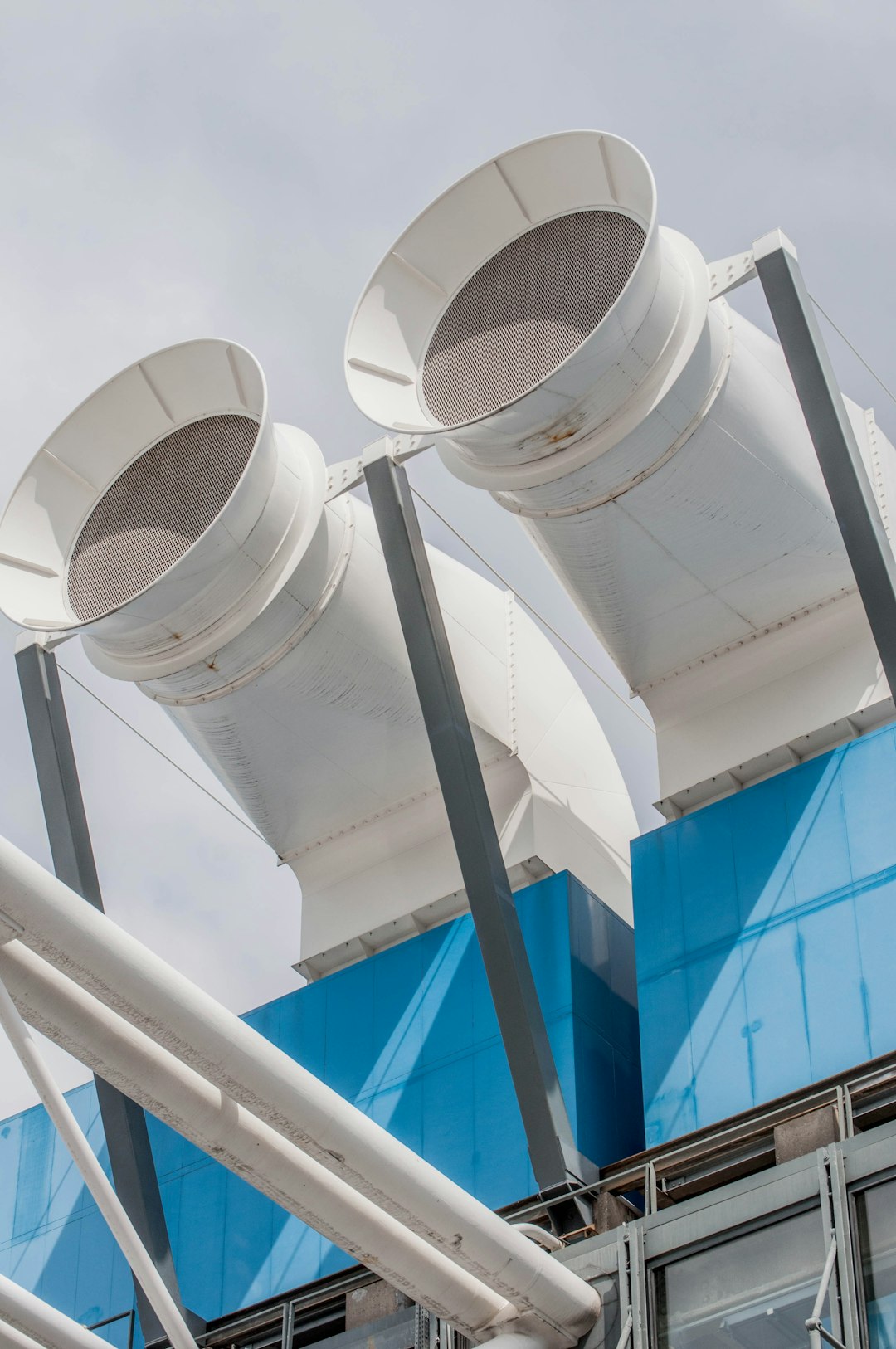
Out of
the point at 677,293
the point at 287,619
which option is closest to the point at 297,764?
the point at 287,619

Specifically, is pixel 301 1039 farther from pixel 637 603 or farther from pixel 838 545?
pixel 838 545

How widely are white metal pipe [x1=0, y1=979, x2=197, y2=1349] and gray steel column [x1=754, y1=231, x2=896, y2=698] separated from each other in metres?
8.95

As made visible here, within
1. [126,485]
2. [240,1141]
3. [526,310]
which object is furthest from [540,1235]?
[126,485]

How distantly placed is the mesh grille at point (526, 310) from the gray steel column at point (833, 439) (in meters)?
1.61

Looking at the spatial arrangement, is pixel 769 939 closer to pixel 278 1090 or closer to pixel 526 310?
A: pixel 526 310

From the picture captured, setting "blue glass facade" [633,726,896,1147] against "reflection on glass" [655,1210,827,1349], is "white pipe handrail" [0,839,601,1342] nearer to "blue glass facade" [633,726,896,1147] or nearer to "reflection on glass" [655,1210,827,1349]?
"reflection on glass" [655,1210,827,1349]

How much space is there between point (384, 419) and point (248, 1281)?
10.7 meters

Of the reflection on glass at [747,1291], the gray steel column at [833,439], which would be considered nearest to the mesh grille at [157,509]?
the gray steel column at [833,439]

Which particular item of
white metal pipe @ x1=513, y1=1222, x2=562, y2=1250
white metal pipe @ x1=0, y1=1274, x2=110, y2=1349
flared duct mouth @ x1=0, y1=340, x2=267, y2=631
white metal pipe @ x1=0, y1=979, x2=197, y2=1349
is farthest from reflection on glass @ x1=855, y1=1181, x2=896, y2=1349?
flared duct mouth @ x1=0, y1=340, x2=267, y2=631

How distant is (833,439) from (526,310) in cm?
403

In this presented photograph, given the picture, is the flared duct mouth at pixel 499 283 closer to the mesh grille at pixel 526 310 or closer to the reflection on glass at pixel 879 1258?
the mesh grille at pixel 526 310

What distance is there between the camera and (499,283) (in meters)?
20.2

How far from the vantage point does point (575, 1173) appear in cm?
1766

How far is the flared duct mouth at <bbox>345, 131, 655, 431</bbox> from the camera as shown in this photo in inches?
762
